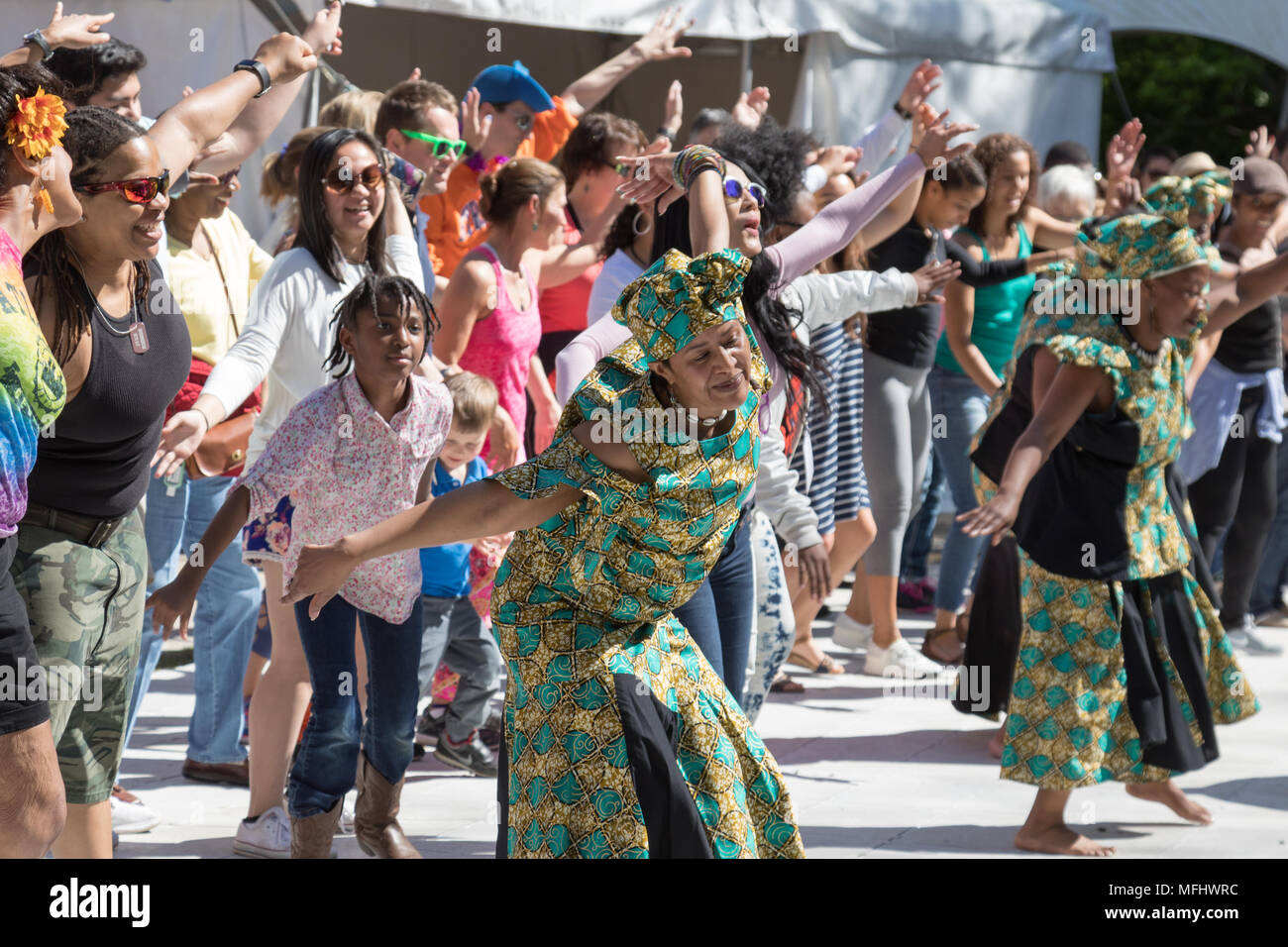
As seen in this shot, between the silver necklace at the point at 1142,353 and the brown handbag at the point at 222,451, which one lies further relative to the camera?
the brown handbag at the point at 222,451

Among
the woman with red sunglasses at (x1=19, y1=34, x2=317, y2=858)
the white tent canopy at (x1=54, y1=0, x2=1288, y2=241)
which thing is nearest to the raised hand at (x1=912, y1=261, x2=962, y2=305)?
the woman with red sunglasses at (x1=19, y1=34, x2=317, y2=858)

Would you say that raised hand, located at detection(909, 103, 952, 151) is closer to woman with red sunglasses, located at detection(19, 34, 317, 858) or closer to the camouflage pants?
woman with red sunglasses, located at detection(19, 34, 317, 858)

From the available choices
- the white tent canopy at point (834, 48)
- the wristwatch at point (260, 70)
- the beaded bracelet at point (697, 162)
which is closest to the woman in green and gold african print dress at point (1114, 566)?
the beaded bracelet at point (697, 162)

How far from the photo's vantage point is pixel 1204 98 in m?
20.2

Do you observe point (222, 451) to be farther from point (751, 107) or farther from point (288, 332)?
point (751, 107)

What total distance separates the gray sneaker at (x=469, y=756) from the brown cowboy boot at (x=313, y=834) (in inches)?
49.5

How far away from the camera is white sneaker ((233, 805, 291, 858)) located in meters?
4.62

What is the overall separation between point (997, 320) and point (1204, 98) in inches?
555

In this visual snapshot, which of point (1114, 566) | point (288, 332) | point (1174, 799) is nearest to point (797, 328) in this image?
point (1114, 566)

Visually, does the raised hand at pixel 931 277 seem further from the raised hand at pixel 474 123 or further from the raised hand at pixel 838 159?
the raised hand at pixel 474 123

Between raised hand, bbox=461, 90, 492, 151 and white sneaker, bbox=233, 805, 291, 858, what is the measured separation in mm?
3321

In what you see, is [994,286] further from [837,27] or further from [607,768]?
[607,768]

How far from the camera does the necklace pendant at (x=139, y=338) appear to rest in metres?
3.56

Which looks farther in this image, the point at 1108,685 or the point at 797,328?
the point at 1108,685
